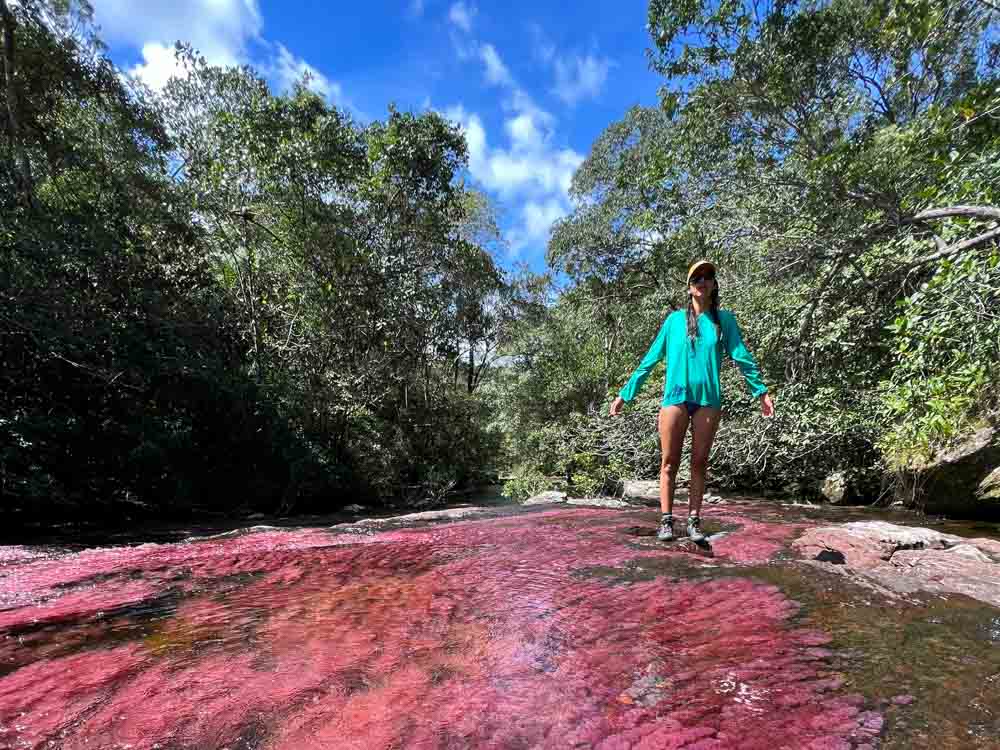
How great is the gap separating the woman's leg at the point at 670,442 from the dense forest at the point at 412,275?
2.73m

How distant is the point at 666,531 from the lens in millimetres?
3557

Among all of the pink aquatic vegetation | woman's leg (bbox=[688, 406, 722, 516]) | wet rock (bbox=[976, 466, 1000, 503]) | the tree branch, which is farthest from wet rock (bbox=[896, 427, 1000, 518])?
the pink aquatic vegetation

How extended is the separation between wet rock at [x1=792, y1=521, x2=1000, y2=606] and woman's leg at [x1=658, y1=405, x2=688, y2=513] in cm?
83

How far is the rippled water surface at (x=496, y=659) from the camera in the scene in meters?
1.23

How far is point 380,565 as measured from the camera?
3.05m

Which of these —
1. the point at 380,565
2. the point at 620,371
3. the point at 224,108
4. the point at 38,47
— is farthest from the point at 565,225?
the point at 380,565

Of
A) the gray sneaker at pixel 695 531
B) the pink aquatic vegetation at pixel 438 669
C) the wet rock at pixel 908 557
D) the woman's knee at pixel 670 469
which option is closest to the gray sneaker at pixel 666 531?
the gray sneaker at pixel 695 531

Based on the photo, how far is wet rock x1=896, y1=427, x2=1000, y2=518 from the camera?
638 centimetres

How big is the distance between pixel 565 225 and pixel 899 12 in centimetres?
1370

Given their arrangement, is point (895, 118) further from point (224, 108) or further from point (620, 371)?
point (224, 108)

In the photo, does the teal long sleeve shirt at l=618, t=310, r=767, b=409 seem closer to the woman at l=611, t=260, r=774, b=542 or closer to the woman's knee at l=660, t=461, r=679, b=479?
the woman at l=611, t=260, r=774, b=542

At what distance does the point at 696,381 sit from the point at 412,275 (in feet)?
37.6

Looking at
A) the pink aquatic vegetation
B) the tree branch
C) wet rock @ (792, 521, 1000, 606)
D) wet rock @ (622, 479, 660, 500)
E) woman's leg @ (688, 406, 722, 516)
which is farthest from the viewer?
wet rock @ (622, 479, 660, 500)

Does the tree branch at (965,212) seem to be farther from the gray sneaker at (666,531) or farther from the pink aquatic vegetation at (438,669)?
the pink aquatic vegetation at (438,669)
